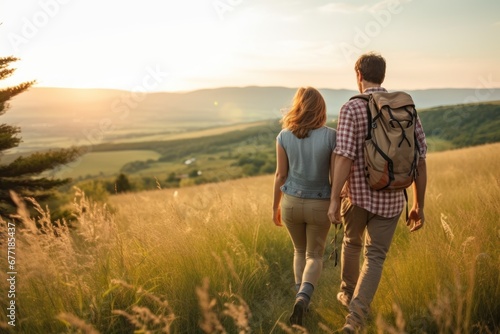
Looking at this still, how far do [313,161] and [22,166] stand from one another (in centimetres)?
612

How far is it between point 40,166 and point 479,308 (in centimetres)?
771

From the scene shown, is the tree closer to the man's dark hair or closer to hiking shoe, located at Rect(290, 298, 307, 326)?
hiking shoe, located at Rect(290, 298, 307, 326)

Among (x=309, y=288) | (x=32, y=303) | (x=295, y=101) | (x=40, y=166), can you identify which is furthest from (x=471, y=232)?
(x=40, y=166)

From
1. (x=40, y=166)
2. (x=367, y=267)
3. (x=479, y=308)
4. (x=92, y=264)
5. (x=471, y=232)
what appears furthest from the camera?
(x=40, y=166)

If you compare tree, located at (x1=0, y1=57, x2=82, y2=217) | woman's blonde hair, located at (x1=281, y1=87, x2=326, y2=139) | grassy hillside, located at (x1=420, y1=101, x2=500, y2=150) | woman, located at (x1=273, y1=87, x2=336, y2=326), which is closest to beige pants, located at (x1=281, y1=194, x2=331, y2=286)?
woman, located at (x1=273, y1=87, x2=336, y2=326)

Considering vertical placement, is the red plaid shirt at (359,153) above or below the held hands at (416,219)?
above

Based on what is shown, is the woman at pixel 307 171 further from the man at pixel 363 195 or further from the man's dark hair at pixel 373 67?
the man's dark hair at pixel 373 67

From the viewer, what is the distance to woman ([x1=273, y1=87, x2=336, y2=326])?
403 cm

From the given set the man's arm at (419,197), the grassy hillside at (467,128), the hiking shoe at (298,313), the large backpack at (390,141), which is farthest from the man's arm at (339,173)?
the grassy hillside at (467,128)

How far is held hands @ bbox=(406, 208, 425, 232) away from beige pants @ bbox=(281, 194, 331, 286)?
785mm

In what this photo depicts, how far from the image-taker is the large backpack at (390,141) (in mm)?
3416

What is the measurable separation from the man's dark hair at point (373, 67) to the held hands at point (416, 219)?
1.26 metres

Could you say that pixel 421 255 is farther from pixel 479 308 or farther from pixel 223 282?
pixel 223 282

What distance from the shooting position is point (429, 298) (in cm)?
355
